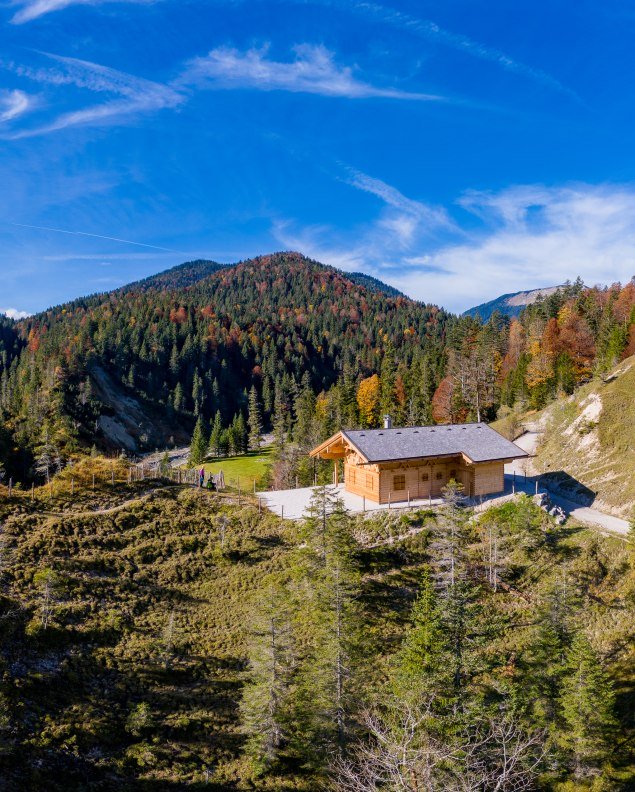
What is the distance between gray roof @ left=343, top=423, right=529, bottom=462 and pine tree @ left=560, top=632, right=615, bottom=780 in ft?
55.5

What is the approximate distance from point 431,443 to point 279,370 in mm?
129744

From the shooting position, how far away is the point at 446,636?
56.4ft

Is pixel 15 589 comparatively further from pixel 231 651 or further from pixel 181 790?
pixel 181 790

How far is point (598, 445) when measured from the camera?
144 feet

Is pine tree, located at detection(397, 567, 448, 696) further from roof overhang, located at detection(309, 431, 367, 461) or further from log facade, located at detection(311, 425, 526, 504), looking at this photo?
roof overhang, located at detection(309, 431, 367, 461)

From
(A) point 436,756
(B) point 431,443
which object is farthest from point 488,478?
(A) point 436,756

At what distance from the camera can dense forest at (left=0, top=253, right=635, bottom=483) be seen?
68250 millimetres

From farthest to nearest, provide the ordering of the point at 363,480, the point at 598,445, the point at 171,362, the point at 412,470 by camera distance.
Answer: the point at 171,362 → the point at 598,445 → the point at 363,480 → the point at 412,470

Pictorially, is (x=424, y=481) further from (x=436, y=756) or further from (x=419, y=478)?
(x=436, y=756)

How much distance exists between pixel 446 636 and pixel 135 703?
44.6 feet

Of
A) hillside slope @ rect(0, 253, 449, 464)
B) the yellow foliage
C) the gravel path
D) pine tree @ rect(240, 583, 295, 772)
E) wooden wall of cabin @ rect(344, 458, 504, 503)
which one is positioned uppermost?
hillside slope @ rect(0, 253, 449, 464)

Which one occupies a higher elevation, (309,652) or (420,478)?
(420,478)

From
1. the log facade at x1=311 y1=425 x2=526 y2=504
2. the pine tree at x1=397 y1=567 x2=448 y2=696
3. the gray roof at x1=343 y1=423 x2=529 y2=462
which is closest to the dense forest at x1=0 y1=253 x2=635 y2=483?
the log facade at x1=311 y1=425 x2=526 y2=504

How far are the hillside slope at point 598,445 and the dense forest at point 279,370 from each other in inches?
368
